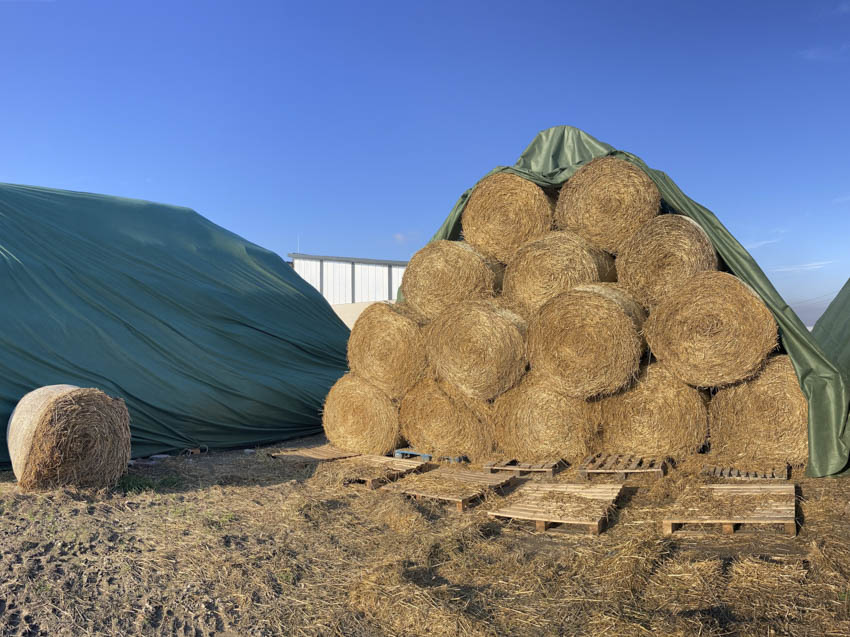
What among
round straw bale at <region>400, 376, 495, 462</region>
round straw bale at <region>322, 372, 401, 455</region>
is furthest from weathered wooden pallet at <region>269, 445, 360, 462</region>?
round straw bale at <region>400, 376, 495, 462</region>

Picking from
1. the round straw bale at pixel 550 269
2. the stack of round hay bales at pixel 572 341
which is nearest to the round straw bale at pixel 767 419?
the stack of round hay bales at pixel 572 341

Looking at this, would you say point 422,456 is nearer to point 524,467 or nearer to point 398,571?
point 524,467

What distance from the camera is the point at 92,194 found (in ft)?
39.1

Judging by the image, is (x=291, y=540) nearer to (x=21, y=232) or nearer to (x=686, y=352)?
→ (x=686, y=352)

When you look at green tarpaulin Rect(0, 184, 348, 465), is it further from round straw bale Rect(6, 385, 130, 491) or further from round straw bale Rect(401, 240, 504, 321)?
round straw bale Rect(401, 240, 504, 321)

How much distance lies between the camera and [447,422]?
299 inches

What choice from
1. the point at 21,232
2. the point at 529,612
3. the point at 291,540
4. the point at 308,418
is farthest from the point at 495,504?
the point at 21,232

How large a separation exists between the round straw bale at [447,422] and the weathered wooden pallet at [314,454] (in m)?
0.99

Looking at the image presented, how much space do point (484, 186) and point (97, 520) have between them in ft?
17.3

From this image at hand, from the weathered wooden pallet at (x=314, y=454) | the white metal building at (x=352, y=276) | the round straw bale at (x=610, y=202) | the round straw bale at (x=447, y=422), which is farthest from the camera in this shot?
the white metal building at (x=352, y=276)

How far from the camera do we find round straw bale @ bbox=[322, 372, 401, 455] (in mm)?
7988

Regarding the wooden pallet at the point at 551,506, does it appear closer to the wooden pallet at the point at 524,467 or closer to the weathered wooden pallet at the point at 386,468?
the wooden pallet at the point at 524,467

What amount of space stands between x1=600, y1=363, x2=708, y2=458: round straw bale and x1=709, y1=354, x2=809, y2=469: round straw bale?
0.24 metres

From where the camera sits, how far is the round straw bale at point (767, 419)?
625 cm
